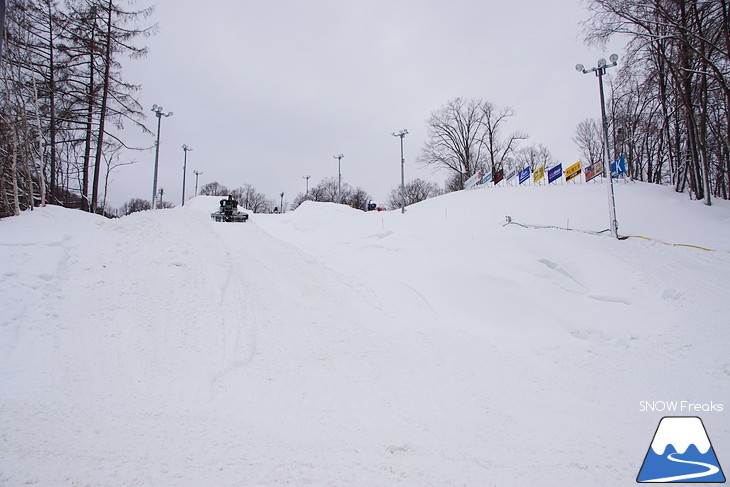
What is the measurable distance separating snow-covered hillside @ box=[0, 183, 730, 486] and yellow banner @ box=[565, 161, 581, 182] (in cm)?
1870

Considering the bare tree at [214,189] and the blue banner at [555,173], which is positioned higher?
the bare tree at [214,189]

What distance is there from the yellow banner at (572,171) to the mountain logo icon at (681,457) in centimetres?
2921

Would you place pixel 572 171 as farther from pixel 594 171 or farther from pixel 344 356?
pixel 344 356

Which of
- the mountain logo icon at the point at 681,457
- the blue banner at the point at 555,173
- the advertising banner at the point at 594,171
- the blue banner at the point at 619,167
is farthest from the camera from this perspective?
the blue banner at the point at 555,173

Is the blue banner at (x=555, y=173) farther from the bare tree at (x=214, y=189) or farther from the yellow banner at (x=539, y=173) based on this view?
the bare tree at (x=214, y=189)

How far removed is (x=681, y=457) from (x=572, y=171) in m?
30.4

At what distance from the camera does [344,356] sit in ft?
20.1

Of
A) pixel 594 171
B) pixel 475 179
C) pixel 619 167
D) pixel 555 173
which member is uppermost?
pixel 475 179

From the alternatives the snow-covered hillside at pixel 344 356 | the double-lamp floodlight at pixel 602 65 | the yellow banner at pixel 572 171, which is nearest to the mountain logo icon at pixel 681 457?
the snow-covered hillside at pixel 344 356

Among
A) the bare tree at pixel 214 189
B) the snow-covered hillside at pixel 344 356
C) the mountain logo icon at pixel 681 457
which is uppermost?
the bare tree at pixel 214 189

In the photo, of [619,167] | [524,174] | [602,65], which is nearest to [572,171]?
[524,174]

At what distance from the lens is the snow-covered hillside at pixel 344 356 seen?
3.46 meters

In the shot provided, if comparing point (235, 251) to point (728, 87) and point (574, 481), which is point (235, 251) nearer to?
point (574, 481)

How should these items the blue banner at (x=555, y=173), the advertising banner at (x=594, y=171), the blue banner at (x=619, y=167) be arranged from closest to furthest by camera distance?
the blue banner at (x=619, y=167) → the advertising banner at (x=594, y=171) → the blue banner at (x=555, y=173)
